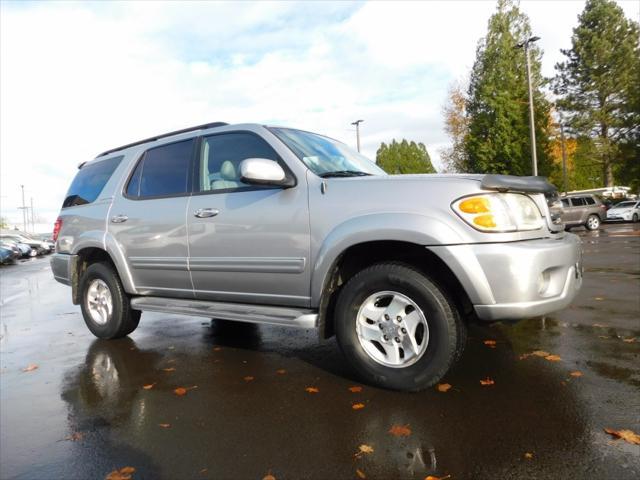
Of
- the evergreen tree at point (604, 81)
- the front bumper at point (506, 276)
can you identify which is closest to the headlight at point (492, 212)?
the front bumper at point (506, 276)

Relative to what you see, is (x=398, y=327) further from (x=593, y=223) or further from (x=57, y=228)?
(x=593, y=223)

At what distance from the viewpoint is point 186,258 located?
4.44 metres

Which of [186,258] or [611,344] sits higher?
[186,258]

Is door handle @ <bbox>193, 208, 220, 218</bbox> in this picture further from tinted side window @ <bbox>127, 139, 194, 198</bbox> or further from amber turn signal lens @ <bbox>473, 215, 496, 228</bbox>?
amber turn signal lens @ <bbox>473, 215, 496, 228</bbox>

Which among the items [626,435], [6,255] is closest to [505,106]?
[6,255]

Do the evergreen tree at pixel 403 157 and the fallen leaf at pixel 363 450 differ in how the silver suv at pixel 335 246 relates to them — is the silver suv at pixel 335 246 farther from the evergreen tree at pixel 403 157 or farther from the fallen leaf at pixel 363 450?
the evergreen tree at pixel 403 157

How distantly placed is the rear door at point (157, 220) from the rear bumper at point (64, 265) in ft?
2.77

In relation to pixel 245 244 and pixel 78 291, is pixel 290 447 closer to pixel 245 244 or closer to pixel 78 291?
pixel 245 244

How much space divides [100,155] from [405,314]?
172 inches

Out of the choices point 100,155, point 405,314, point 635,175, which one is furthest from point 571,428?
point 635,175

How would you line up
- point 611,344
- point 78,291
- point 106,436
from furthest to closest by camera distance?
point 78,291
point 611,344
point 106,436

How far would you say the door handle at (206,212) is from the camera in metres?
4.18

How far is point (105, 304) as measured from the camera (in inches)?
212

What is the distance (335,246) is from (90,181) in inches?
145
